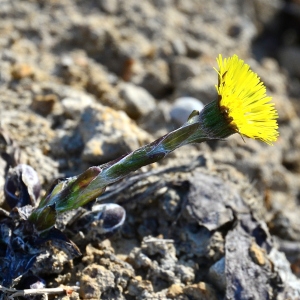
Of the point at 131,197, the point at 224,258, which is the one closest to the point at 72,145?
the point at 131,197

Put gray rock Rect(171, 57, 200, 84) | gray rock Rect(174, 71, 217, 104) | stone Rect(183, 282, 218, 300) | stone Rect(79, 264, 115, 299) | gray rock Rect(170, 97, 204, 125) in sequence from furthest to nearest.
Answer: gray rock Rect(171, 57, 200, 84) → gray rock Rect(174, 71, 217, 104) → gray rock Rect(170, 97, 204, 125) → stone Rect(183, 282, 218, 300) → stone Rect(79, 264, 115, 299)

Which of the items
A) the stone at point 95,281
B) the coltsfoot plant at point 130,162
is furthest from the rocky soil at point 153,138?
the coltsfoot plant at point 130,162

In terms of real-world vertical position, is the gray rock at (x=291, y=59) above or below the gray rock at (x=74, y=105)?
above

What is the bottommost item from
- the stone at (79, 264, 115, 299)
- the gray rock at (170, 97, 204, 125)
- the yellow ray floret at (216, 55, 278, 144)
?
the stone at (79, 264, 115, 299)

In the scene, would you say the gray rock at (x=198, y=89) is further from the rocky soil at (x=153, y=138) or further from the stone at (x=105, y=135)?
the stone at (x=105, y=135)

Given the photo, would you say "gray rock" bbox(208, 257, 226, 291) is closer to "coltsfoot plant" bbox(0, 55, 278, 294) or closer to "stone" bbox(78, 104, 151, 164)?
"coltsfoot plant" bbox(0, 55, 278, 294)

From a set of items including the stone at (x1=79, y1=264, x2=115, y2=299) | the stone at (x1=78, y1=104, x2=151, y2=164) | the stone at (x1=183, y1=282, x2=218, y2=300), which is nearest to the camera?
the stone at (x1=79, y1=264, x2=115, y2=299)

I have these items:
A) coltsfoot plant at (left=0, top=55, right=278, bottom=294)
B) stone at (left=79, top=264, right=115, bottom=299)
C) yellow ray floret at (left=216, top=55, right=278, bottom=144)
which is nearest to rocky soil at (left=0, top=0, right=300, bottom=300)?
stone at (left=79, top=264, right=115, bottom=299)

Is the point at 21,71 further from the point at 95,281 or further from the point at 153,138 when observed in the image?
the point at 95,281
